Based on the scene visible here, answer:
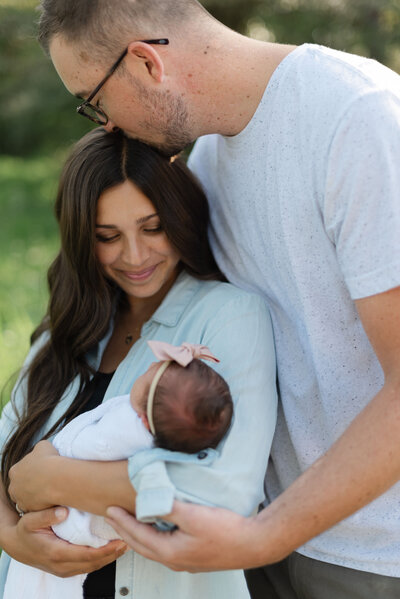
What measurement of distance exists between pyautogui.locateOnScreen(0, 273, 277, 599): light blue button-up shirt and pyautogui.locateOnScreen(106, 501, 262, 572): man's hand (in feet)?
0.20

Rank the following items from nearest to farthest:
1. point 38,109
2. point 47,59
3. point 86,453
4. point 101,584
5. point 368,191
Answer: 1. point 368,191
2. point 86,453
3. point 101,584
4. point 47,59
5. point 38,109

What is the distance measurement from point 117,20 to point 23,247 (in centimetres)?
655

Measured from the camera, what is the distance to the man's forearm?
1.78 metres

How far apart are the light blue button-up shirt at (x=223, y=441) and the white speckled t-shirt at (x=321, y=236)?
0.33 ft

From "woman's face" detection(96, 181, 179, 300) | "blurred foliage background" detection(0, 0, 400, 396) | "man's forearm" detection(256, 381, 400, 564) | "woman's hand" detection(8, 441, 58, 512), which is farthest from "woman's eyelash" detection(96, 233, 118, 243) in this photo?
"man's forearm" detection(256, 381, 400, 564)

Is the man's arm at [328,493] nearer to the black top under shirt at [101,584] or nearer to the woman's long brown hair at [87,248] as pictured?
the black top under shirt at [101,584]

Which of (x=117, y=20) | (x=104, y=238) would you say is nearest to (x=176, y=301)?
(x=104, y=238)

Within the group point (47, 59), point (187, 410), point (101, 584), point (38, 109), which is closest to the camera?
point (187, 410)

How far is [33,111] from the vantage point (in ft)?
45.8

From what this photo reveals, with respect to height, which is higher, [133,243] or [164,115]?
[164,115]

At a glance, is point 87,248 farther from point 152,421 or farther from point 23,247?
point 23,247

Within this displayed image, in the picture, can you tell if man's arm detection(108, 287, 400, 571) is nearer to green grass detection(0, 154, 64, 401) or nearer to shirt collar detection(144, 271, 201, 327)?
shirt collar detection(144, 271, 201, 327)

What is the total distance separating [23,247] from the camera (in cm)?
850

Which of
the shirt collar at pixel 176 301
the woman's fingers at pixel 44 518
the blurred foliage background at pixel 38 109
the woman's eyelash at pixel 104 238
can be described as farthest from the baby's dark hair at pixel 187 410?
the blurred foliage background at pixel 38 109
